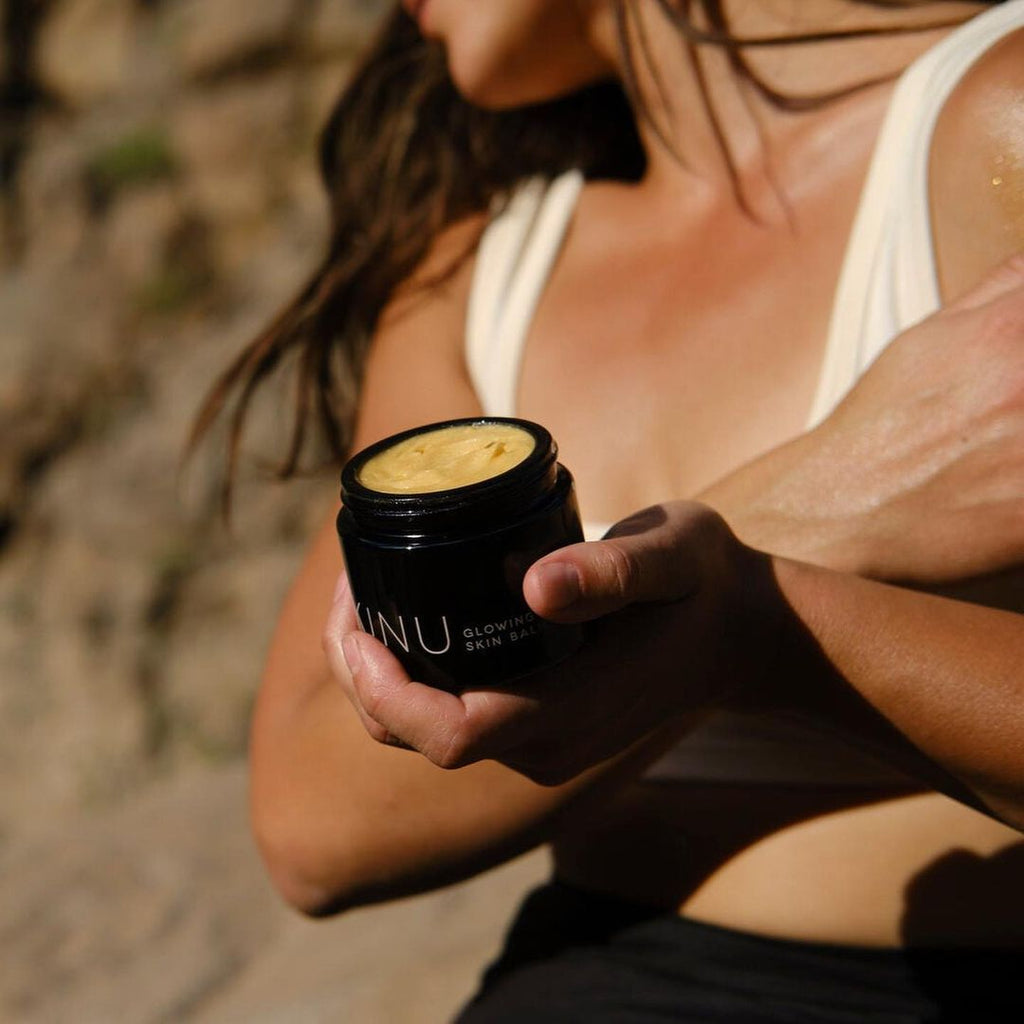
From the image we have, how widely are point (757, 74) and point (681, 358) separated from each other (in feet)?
1.02

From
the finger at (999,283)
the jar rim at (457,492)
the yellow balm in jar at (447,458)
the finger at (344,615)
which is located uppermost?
the jar rim at (457,492)

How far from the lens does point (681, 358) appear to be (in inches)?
51.5

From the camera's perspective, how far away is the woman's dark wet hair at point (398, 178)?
1.59m

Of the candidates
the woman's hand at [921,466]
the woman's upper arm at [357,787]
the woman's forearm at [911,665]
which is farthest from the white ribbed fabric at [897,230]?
the woman's upper arm at [357,787]

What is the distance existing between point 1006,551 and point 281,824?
654 mm

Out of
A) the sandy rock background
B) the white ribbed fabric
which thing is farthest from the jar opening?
the sandy rock background

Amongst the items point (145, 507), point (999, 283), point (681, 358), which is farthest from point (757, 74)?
point (145, 507)

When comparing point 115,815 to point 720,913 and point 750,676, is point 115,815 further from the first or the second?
point 750,676

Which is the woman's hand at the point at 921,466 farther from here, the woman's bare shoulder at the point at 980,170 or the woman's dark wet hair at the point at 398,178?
the woman's dark wet hair at the point at 398,178

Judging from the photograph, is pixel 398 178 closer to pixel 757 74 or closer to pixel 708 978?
pixel 757 74

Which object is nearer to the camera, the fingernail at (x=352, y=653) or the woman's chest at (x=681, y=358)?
the fingernail at (x=352, y=653)

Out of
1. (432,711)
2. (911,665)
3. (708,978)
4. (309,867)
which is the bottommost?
(708,978)

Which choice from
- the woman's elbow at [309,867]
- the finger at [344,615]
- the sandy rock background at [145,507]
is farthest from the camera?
the sandy rock background at [145,507]

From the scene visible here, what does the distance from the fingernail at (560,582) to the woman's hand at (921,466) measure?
0.34 meters
